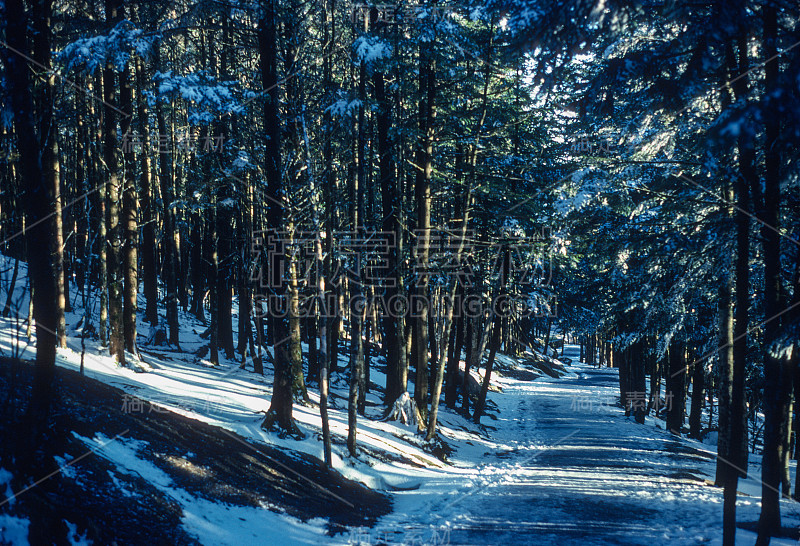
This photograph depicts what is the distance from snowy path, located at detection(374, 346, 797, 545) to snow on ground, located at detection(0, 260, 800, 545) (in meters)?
0.04

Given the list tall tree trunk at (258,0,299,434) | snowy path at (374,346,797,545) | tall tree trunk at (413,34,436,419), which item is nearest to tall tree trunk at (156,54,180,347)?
tall tree trunk at (258,0,299,434)

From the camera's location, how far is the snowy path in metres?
9.00

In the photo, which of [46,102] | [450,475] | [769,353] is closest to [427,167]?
[450,475]

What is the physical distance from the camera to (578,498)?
11422mm

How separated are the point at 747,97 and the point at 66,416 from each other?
Answer: 1102 centimetres

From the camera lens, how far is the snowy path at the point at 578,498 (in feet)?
29.5

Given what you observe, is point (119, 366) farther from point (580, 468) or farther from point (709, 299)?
point (709, 299)

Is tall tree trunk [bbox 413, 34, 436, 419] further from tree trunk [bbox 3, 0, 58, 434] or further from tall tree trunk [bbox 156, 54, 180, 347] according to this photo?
tree trunk [bbox 3, 0, 58, 434]

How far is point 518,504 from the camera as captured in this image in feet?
35.6

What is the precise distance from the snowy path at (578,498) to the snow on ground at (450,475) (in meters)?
0.04

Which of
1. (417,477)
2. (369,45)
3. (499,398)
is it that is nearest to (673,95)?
(369,45)

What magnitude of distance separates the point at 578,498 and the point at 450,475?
3342mm

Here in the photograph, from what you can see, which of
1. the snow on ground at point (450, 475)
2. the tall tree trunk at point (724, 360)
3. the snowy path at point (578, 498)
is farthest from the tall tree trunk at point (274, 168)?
the tall tree trunk at point (724, 360)

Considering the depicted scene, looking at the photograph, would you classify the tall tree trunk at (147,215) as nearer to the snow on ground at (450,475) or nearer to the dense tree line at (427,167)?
the dense tree line at (427,167)
